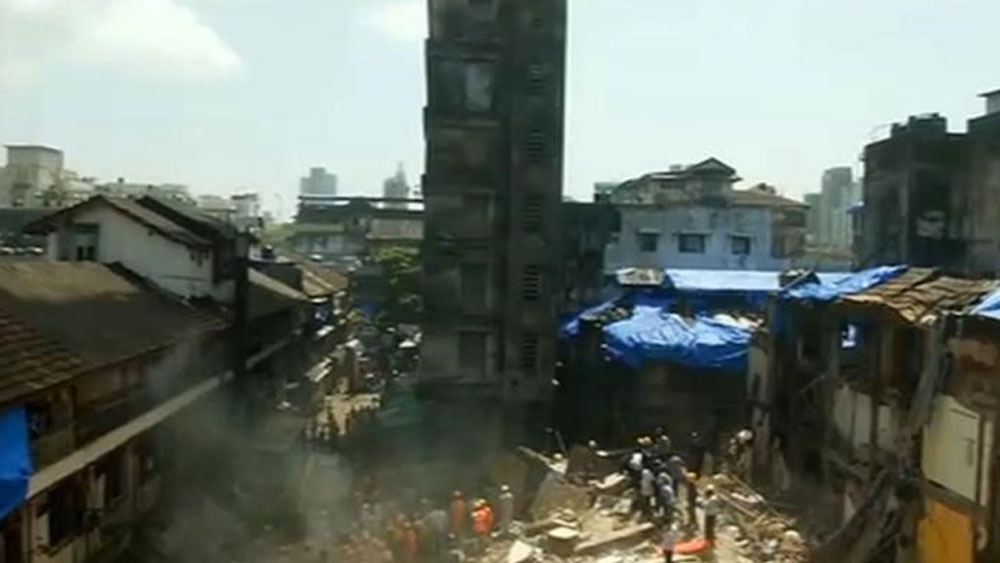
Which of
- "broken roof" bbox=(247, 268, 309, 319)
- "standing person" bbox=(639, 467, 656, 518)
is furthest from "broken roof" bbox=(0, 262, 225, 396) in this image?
"standing person" bbox=(639, 467, 656, 518)

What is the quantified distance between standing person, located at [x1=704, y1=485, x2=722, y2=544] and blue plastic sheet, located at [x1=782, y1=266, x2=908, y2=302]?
5.51 metres

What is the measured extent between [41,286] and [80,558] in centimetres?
650

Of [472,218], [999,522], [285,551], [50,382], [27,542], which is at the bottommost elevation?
[285,551]

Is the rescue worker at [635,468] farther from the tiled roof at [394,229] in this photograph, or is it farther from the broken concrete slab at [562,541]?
the tiled roof at [394,229]

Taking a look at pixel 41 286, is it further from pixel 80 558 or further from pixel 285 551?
pixel 285 551

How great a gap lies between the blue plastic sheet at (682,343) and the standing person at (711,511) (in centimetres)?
1032

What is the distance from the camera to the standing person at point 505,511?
25836 millimetres

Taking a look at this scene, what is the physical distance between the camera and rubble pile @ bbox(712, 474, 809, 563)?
73.8 ft

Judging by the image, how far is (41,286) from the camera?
23609 millimetres

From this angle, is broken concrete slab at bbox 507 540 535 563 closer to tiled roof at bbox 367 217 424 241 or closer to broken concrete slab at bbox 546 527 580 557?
broken concrete slab at bbox 546 527 580 557

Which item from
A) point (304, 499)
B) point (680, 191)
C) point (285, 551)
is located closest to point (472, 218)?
point (304, 499)

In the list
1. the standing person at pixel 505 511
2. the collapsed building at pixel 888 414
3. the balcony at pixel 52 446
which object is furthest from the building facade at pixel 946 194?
the balcony at pixel 52 446

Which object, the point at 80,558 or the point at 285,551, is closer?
the point at 80,558

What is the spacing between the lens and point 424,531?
23.4m
